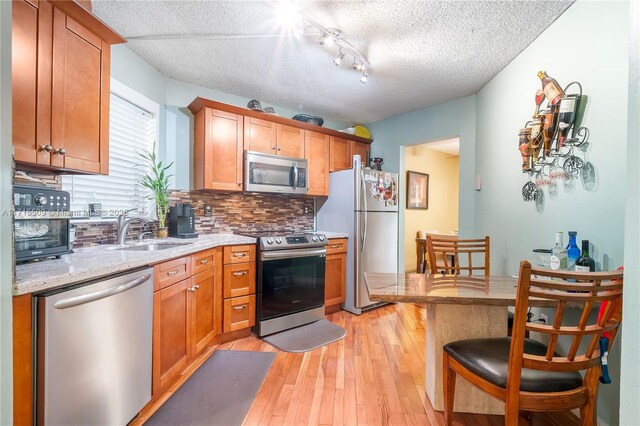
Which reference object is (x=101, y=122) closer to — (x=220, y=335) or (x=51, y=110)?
(x=51, y=110)

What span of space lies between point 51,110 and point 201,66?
4.86 feet

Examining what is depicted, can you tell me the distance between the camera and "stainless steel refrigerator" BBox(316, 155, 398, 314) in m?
3.19

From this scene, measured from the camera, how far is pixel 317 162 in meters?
3.45

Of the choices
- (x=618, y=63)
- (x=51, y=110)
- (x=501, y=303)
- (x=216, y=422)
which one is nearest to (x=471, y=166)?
(x=618, y=63)

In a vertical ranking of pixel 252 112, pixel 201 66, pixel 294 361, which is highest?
pixel 201 66

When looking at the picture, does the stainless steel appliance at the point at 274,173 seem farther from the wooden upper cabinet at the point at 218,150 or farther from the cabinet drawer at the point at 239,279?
the cabinet drawer at the point at 239,279

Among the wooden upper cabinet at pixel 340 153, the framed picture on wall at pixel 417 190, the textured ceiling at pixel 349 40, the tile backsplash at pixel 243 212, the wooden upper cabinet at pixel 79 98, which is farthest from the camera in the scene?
the framed picture on wall at pixel 417 190

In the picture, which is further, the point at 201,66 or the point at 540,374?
the point at 201,66

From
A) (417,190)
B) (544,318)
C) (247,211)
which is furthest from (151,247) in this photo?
(417,190)

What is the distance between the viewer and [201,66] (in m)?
2.53

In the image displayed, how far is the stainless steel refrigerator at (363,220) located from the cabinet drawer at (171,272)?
1857 millimetres

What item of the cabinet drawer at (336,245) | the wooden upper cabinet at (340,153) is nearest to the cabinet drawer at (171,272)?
the cabinet drawer at (336,245)

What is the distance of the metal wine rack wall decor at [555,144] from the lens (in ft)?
5.23

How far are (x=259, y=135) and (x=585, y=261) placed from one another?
2805 millimetres
